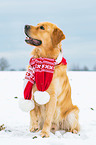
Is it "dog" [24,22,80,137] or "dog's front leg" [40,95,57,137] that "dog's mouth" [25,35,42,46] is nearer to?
"dog" [24,22,80,137]

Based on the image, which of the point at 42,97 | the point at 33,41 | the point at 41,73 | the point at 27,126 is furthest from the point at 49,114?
the point at 33,41

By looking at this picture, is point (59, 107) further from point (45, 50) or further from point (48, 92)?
point (45, 50)

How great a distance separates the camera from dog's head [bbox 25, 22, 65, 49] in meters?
3.46

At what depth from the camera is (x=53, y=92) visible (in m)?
3.63

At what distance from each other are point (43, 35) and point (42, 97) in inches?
39.0

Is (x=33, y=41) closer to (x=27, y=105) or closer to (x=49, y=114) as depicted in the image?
(x=27, y=105)

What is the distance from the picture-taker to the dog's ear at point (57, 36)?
3490mm

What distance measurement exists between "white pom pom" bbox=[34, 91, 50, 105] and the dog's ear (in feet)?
2.68

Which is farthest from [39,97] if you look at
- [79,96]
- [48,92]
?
[79,96]

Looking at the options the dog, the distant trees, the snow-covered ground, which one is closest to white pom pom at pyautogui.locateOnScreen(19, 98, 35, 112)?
the dog

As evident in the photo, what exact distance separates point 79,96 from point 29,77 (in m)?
4.52

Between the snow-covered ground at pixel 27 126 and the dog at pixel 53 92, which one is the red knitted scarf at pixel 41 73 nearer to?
the dog at pixel 53 92

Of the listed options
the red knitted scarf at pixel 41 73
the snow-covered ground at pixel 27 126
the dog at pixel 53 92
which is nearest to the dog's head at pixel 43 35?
the dog at pixel 53 92

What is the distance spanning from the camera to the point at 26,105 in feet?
12.3
